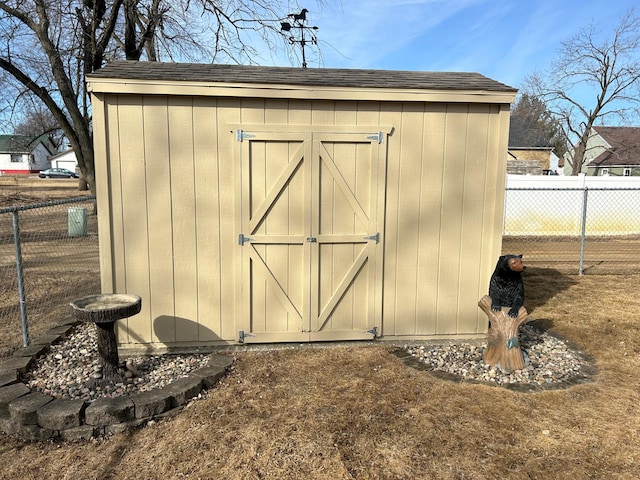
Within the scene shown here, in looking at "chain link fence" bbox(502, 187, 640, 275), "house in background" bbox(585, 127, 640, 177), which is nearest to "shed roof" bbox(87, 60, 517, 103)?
"chain link fence" bbox(502, 187, 640, 275)

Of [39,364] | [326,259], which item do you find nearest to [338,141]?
[326,259]

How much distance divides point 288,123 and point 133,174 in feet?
4.92

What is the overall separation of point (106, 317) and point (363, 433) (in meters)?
2.02

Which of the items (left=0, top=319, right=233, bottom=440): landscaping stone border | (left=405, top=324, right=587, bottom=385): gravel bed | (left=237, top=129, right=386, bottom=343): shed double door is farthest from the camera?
(left=237, top=129, right=386, bottom=343): shed double door

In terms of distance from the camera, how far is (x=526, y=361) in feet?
13.2

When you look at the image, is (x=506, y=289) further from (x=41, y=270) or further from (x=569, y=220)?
(x=569, y=220)

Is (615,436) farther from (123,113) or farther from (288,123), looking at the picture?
(123,113)

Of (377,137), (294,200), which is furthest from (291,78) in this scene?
(294,200)

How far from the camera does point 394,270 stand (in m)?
4.49

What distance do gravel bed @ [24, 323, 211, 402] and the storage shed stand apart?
12.6 inches

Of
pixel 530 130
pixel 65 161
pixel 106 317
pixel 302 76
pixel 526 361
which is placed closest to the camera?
pixel 106 317

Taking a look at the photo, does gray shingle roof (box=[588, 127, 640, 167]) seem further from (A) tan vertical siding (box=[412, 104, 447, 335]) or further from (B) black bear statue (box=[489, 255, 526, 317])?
(B) black bear statue (box=[489, 255, 526, 317])

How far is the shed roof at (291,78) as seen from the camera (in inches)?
154

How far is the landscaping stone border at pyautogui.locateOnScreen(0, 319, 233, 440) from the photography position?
289cm
